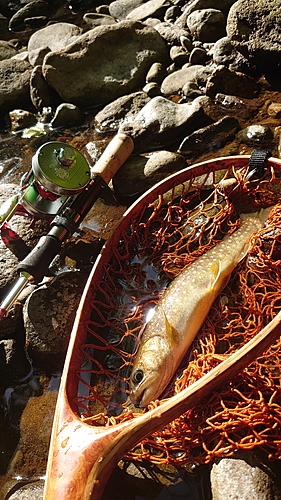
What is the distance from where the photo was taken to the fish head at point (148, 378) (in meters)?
3.11

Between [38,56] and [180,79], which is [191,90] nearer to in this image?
[180,79]

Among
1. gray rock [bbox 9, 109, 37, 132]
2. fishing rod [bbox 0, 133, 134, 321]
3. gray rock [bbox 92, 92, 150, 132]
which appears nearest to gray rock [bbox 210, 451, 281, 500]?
fishing rod [bbox 0, 133, 134, 321]

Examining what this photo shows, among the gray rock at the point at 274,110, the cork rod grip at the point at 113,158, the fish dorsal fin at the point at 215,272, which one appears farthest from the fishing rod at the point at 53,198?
the gray rock at the point at 274,110

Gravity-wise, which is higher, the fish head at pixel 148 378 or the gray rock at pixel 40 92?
the gray rock at pixel 40 92

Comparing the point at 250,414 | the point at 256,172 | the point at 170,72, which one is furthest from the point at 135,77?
the point at 250,414

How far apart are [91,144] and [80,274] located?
2812mm

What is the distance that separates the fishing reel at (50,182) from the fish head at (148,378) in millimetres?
1609

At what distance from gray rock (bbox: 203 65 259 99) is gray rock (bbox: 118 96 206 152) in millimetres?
503

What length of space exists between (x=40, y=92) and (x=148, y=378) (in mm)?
5673

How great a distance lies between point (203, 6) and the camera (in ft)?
25.4

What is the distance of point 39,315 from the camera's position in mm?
4043

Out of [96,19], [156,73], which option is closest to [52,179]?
[156,73]

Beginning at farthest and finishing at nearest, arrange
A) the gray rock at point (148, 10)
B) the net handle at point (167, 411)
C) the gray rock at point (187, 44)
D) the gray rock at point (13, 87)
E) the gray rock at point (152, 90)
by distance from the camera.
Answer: the gray rock at point (148, 10)
the gray rock at point (13, 87)
the gray rock at point (187, 44)
the gray rock at point (152, 90)
the net handle at point (167, 411)

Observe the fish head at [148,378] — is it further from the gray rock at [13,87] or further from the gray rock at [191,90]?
the gray rock at [13,87]
